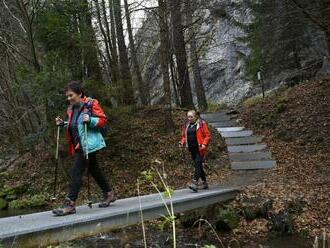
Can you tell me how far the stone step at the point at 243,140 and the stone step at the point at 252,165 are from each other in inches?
69.1

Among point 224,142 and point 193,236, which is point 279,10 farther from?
point 193,236

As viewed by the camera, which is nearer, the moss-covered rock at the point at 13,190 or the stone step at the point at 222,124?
the moss-covered rock at the point at 13,190

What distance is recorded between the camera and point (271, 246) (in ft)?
30.5

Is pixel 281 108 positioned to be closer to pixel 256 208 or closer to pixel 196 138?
pixel 196 138

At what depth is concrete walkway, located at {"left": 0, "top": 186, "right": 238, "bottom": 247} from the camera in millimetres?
6258

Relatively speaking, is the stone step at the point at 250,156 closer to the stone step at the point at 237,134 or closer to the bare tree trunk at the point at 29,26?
the stone step at the point at 237,134

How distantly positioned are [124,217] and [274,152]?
9277 millimetres

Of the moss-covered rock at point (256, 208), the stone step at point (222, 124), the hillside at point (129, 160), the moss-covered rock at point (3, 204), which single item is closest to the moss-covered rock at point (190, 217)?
the moss-covered rock at point (256, 208)

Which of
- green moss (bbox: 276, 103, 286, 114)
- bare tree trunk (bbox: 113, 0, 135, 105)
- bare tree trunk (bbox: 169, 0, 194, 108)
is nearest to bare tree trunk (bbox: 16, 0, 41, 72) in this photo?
bare tree trunk (bbox: 113, 0, 135, 105)

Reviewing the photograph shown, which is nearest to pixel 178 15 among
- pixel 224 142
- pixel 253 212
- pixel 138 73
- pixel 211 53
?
pixel 138 73

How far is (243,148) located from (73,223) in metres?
10.5

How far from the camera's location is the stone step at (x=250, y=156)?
15.5 metres

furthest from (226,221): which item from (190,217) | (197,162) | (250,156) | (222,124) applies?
(222,124)

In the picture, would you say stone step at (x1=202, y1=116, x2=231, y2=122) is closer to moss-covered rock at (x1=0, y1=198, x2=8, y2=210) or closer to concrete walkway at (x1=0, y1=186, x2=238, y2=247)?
moss-covered rock at (x1=0, y1=198, x2=8, y2=210)
